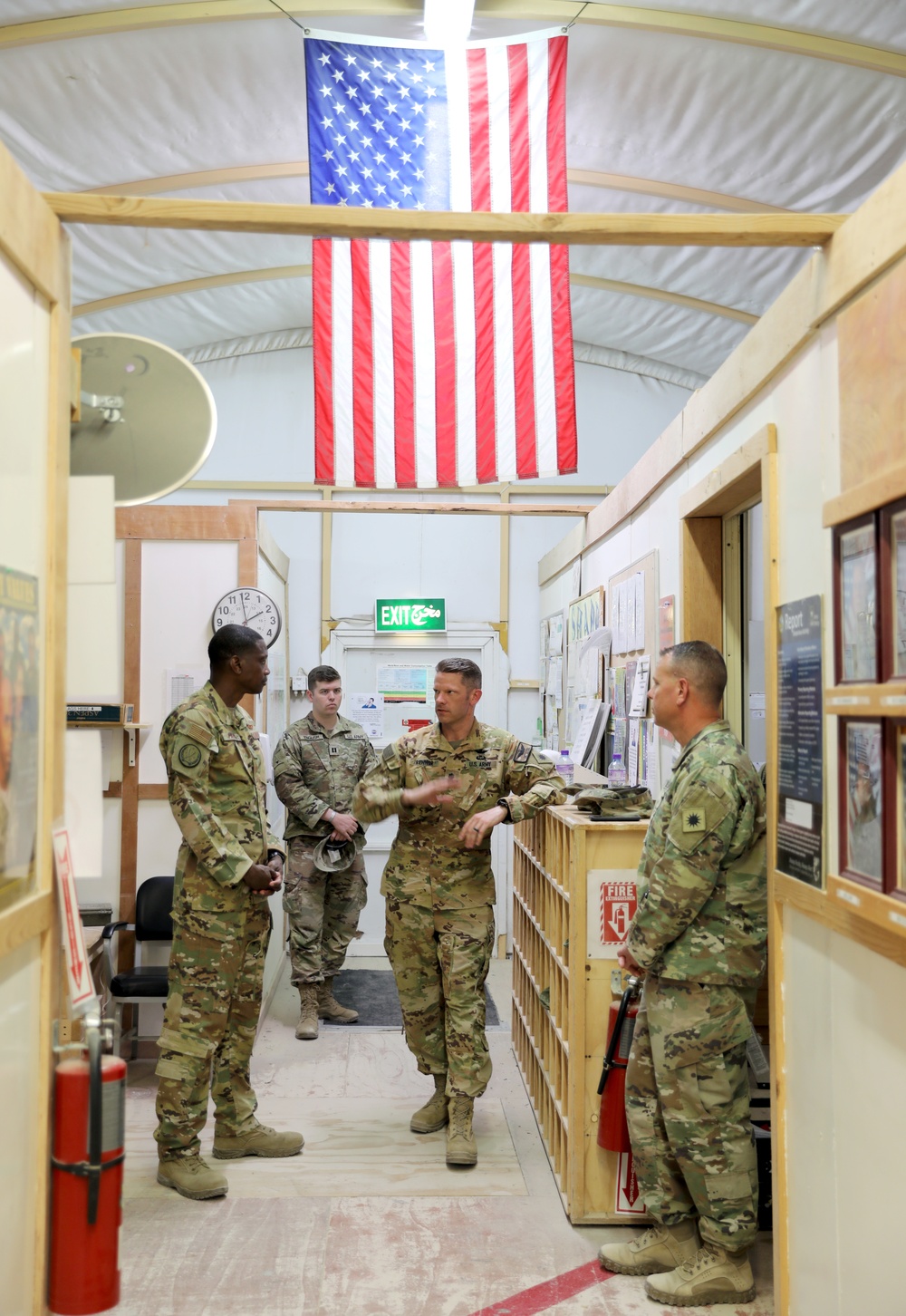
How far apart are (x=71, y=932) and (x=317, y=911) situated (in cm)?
371

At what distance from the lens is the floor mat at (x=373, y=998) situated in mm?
5602

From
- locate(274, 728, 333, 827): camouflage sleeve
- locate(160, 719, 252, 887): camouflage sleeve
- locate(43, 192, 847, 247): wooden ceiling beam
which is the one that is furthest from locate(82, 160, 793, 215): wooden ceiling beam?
locate(43, 192, 847, 247): wooden ceiling beam

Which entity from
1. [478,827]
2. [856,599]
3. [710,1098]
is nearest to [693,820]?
[710,1098]

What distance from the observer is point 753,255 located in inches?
241

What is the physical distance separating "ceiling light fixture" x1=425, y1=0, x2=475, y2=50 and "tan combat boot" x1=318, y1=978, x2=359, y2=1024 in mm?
4578

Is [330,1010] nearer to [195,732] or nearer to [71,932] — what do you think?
[195,732]

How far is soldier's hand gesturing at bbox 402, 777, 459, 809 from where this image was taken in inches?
145

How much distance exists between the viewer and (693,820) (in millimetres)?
2689

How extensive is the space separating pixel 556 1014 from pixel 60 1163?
2214mm

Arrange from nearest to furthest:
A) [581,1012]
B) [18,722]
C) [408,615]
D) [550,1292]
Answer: [18,722]
[550,1292]
[581,1012]
[408,615]

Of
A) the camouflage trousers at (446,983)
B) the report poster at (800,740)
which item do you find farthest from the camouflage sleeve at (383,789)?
the report poster at (800,740)

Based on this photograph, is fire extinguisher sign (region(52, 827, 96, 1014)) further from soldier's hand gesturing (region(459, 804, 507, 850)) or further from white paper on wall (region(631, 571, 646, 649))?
white paper on wall (region(631, 571, 646, 649))

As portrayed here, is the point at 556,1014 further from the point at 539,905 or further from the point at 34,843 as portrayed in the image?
the point at 34,843

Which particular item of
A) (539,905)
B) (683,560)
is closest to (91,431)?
(683,560)
